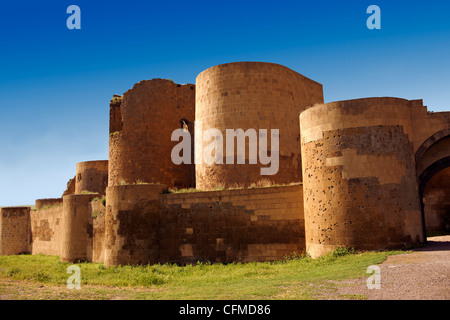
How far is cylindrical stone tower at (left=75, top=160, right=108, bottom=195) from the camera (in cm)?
3148

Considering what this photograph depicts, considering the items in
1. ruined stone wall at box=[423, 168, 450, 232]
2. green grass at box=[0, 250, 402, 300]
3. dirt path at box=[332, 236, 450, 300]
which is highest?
ruined stone wall at box=[423, 168, 450, 232]

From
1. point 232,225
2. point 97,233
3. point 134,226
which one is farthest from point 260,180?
point 97,233

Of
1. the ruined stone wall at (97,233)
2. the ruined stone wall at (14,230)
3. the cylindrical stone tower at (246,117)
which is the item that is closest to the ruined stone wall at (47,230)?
the ruined stone wall at (14,230)

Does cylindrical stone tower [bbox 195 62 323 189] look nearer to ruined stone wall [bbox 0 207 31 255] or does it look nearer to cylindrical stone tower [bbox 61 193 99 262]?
cylindrical stone tower [bbox 61 193 99 262]

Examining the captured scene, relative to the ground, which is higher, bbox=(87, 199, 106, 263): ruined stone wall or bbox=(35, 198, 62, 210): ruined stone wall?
bbox=(35, 198, 62, 210): ruined stone wall

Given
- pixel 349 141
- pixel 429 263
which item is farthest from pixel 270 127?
pixel 429 263

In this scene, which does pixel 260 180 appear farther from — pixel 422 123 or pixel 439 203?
pixel 439 203

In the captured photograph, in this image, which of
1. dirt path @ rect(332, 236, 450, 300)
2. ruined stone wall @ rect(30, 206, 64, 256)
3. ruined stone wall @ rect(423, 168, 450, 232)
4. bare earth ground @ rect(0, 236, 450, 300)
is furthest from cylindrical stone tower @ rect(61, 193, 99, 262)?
ruined stone wall @ rect(423, 168, 450, 232)

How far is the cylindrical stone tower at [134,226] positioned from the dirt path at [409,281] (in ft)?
32.0

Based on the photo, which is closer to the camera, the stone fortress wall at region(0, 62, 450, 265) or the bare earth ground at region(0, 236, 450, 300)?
the bare earth ground at region(0, 236, 450, 300)

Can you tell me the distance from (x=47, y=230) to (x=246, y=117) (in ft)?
55.9

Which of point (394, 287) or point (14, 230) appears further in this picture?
point (14, 230)

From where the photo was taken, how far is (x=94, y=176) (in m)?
31.6

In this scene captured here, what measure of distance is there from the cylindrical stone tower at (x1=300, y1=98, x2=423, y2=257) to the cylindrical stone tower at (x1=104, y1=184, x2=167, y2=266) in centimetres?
699
